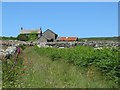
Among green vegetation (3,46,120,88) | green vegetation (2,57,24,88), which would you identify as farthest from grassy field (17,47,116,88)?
green vegetation (2,57,24,88)

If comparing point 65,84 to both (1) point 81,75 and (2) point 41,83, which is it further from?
(1) point 81,75

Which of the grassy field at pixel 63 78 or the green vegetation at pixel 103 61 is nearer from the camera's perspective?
the grassy field at pixel 63 78

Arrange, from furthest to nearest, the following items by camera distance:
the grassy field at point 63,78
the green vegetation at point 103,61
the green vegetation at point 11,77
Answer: the green vegetation at point 103,61
the grassy field at point 63,78
the green vegetation at point 11,77

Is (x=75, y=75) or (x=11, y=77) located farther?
(x=75, y=75)

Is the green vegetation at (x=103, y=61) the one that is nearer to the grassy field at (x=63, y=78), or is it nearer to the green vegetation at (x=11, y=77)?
the grassy field at (x=63, y=78)

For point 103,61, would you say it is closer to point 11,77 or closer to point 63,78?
point 63,78

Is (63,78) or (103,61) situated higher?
(103,61)

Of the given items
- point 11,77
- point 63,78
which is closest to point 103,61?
point 63,78

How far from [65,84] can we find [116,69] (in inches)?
95.2

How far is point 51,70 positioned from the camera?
585 inches

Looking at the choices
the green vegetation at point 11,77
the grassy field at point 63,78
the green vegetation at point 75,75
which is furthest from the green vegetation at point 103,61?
the green vegetation at point 11,77

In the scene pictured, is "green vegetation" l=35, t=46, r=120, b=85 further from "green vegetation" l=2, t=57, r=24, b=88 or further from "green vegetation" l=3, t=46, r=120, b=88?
"green vegetation" l=2, t=57, r=24, b=88

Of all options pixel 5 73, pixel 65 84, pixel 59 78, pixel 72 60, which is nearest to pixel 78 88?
pixel 65 84

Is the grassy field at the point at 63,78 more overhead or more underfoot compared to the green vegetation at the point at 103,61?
more underfoot
